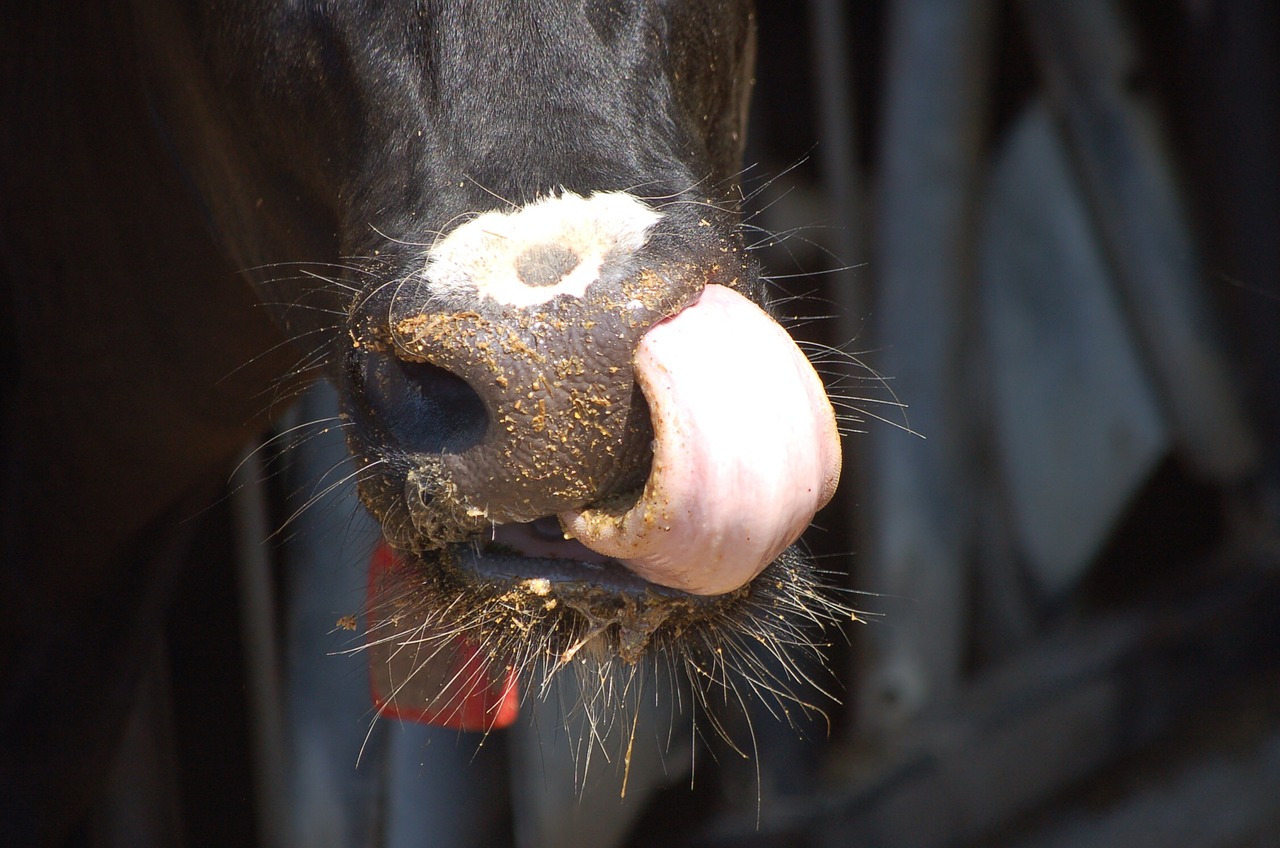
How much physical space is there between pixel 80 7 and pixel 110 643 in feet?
1.83

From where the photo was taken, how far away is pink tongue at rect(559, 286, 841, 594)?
0.62m

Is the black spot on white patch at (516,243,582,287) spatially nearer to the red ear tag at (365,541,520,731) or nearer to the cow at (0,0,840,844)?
the cow at (0,0,840,844)

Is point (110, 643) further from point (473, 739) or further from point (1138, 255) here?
point (1138, 255)

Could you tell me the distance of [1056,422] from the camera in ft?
8.78

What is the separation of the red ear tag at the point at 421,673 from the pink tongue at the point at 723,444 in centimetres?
24

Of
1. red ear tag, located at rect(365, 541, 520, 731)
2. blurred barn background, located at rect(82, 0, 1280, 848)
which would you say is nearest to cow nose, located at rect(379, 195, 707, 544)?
red ear tag, located at rect(365, 541, 520, 731)

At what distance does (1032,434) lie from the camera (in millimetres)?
2689

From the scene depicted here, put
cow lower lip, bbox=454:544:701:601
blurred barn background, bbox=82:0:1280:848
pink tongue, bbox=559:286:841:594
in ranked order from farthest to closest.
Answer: blurred barn background, bbox=82:0:1280:848 → cow lower lip, bbox=454:544:701:601 → pink tongue, bbox=559:286:841:594

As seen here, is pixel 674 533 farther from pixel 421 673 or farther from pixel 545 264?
pixel 421 673

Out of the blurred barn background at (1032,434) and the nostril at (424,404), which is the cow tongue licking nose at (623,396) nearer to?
the nostril at (424,404)

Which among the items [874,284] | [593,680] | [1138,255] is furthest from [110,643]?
[1138,255]

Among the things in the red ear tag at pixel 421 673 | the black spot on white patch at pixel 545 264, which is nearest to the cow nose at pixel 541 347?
the black spot on white patch at pixel 545 264

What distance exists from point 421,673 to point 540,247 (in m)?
0.46

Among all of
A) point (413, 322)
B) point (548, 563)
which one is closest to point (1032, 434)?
point (548, 563)
